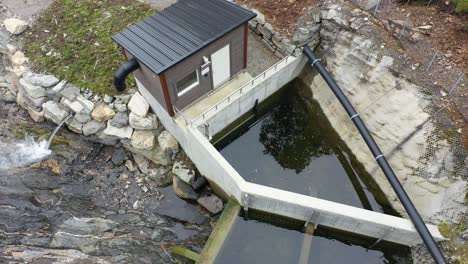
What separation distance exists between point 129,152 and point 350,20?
12.6m

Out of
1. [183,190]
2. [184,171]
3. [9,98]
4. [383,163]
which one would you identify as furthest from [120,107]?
[383,163]

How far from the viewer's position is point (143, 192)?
15656 mm

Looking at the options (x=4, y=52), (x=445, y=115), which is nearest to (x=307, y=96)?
(x=445, y=115)

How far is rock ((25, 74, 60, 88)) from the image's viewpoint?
16.5m

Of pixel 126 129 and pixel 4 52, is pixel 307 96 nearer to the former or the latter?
pixel 126 129

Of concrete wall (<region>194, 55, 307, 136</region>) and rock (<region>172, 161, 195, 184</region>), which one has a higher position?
concrete wall (<region>194, 55, 307, 136</region>)

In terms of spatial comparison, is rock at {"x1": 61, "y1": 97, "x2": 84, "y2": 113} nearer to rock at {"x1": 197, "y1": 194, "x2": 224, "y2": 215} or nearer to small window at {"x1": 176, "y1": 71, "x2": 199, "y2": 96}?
small window at {"x1": 176, "y1": 71, "x2": 199, "y2": 96}

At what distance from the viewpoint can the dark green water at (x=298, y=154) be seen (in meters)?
14.7

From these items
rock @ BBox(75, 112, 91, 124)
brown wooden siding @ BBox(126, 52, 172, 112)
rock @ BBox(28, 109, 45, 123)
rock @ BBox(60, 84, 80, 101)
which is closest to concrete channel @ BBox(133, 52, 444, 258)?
brown wooden siding @ BBox(126, 52, 172, 112)

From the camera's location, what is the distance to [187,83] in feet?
47.0

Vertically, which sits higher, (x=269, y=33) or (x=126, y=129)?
(x=269, y=33)

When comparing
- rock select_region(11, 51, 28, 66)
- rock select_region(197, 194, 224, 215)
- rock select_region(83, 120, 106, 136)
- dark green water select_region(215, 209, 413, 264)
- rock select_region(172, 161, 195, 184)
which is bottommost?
dark green water select_region(215, 209, 413, 264)

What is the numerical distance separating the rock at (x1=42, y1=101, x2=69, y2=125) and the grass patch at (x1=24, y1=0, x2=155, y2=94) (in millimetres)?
1418

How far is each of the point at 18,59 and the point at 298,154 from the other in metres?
15.5
